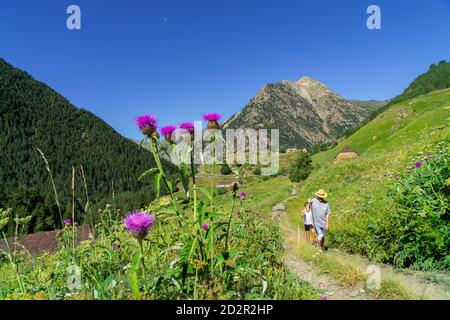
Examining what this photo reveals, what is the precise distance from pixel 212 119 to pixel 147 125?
0.77 metres

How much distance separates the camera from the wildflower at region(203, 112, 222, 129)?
4.03 metres

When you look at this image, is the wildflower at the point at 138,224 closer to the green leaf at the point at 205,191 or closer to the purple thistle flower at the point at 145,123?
the green leaf at the point at 205,191

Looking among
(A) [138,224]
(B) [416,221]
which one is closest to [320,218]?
(B) [416,221]

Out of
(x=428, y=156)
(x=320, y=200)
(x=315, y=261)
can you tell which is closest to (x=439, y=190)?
(x=428, y=156)

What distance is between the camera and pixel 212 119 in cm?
409

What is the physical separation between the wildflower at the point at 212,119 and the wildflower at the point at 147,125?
2.08ft

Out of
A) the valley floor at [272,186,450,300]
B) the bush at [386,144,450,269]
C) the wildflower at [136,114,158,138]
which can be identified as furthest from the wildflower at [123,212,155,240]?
the bush at [386,144,450,269]

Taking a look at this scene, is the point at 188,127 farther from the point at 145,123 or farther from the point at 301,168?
the point at 301,168

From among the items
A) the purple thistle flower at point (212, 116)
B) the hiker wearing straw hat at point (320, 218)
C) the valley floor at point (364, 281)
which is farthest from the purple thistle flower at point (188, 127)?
the hiker wearing straw hat at point (320, 218)

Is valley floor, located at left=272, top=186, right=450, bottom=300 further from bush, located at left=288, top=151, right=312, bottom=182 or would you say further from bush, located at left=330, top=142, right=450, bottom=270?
bush, located at left=288, top=151, right=312, bottom=182

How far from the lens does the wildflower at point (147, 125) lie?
145 inches

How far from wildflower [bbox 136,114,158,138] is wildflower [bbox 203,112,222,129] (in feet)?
2.08
